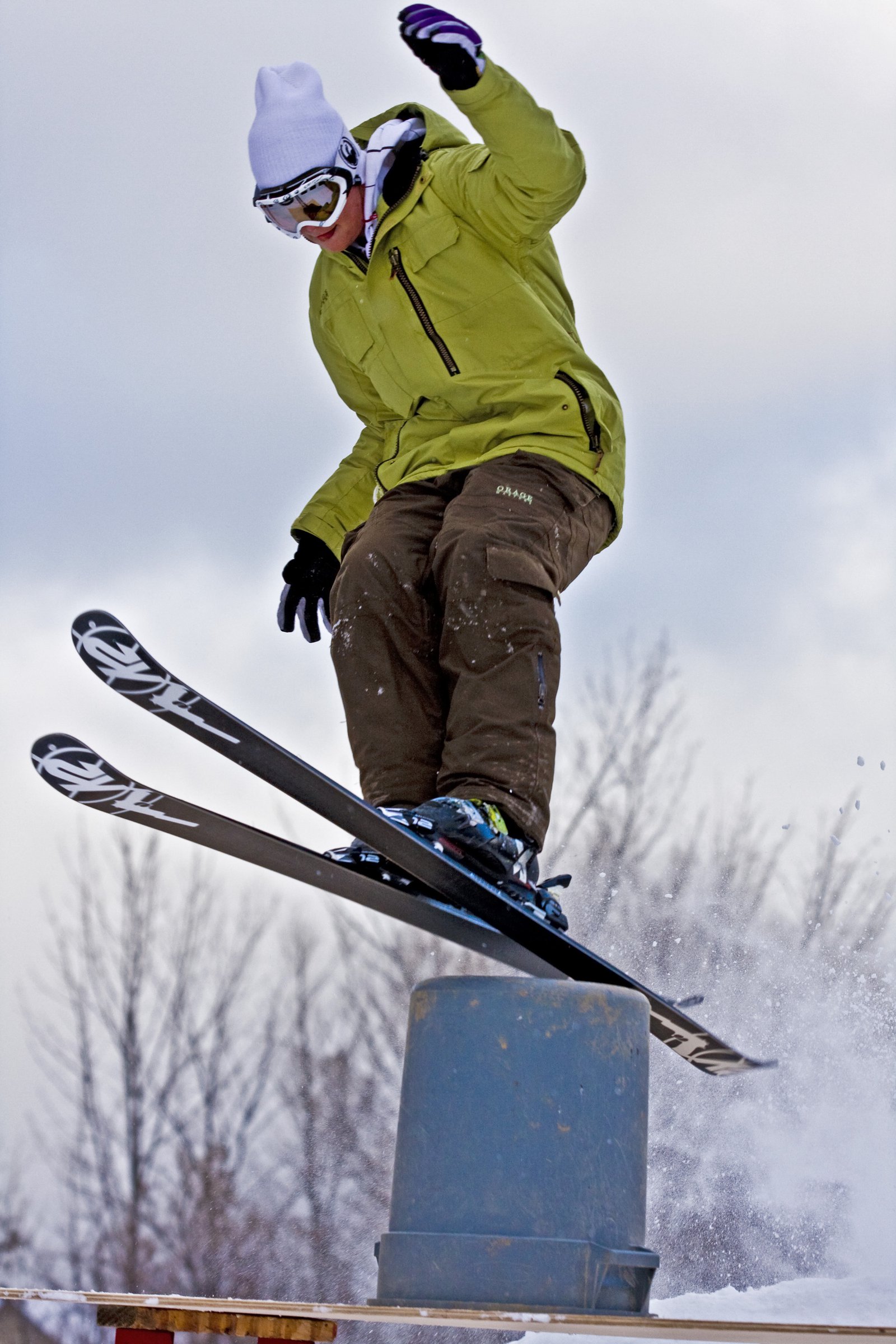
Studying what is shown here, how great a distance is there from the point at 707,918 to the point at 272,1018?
1080 cm

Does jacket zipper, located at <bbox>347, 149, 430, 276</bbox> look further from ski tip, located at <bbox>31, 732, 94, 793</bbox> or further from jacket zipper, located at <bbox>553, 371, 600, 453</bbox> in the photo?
ski tip, located at <bbox>31, 732, 94, 793</bbox>

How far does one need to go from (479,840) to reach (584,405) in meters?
1.16

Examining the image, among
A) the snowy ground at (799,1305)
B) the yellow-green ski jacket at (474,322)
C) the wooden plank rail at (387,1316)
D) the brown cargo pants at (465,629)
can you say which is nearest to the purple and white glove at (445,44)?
the yellow-green ski jacket at (474,322)

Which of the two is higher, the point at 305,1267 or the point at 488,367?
the point at 488,367

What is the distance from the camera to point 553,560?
316 cm

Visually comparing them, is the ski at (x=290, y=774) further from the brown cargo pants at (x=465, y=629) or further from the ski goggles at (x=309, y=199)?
the ski goggles at (x=309, y=199)

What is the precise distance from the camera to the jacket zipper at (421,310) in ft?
10.7

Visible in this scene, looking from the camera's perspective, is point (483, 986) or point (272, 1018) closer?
point (483, 986)

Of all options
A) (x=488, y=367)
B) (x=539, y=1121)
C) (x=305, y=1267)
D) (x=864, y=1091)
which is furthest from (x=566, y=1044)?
(x=305, y=1267)

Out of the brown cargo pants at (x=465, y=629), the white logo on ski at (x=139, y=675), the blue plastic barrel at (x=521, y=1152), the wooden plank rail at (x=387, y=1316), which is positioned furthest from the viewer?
the brown cargo pants at (x=465, y=629)

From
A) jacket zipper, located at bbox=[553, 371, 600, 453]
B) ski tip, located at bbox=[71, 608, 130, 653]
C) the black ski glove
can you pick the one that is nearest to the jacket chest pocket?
jacket zipper, located at bbox=[553, 371, 600, 453]

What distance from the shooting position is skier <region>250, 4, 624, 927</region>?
9.80 feet

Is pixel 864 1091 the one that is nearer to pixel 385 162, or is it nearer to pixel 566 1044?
pixel 566 1044

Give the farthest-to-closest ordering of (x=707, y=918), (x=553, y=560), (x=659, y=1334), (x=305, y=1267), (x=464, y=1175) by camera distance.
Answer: (x=305, y=1267) → (x=707, y=918) → (x=553, y=560) → (x=464, y=1175) → (x=659, y=1334)
